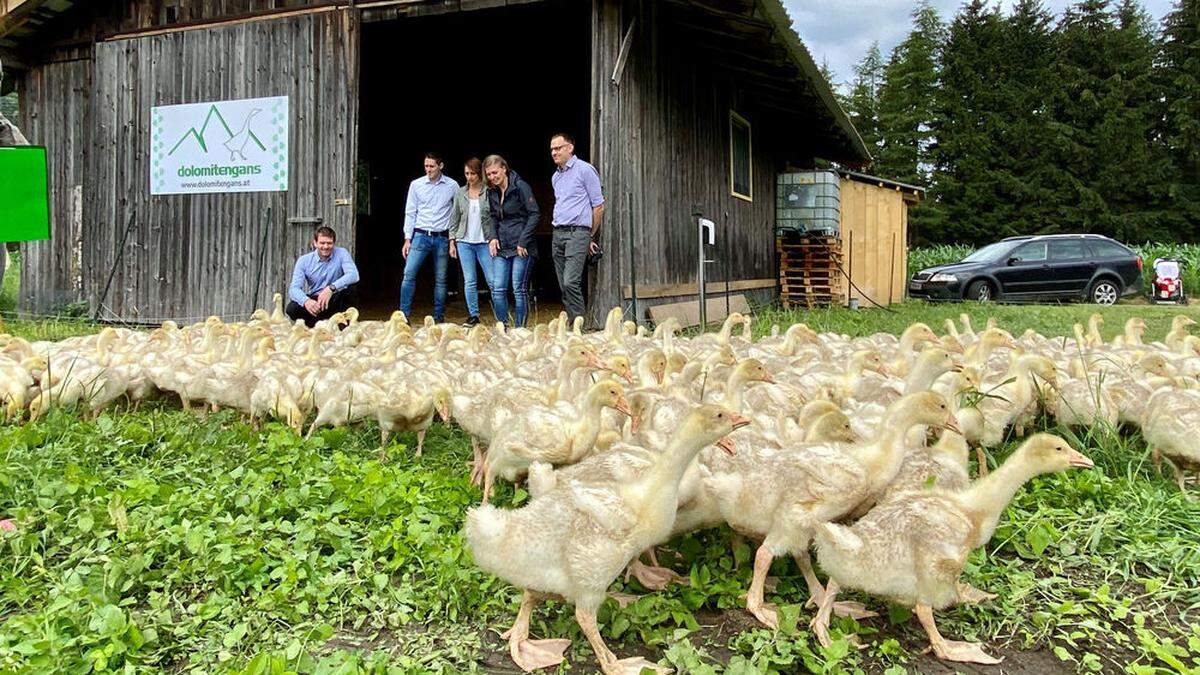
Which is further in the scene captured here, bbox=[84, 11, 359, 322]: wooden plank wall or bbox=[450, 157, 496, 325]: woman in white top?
bbox=[84, 11, 359, 322]: wooden plank wall

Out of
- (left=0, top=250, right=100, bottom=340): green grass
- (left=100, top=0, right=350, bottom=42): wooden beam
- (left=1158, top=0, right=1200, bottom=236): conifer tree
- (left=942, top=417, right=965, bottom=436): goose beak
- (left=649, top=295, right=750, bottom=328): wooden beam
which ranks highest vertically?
(left=1158, top=0, right=1200, bottom=236): conifer tree

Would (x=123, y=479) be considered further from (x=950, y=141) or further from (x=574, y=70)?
(x=950, y=141)

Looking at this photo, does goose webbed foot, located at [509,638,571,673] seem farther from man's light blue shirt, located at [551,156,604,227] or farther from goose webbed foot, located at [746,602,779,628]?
man's light blue shirt, located at [551,156,604,227]

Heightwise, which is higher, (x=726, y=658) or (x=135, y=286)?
(x=135, y=286)

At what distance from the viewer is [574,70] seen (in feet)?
55.1

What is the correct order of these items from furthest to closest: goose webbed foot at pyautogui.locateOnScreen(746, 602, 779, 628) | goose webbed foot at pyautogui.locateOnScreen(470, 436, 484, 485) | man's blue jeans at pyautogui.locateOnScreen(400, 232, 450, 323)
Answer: man's blue jeans at pyautogui.locateOnScreen(400, 232, 450, 323), goose webbed foot at pyautogui.locateOnScreen(470, 436, 484, 485), goose webbed foot at pyautogui.locateOnScreen(746, 602, 779, 628)

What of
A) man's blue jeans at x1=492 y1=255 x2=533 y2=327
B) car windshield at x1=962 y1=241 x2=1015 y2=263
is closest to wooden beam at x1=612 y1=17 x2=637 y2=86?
man's blue jeans at x1=492 y1=255 x2=533 y2=327

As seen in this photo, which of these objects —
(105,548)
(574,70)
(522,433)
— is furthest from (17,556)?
(574,70)

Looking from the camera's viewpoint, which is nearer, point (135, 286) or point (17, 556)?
point (17, 556)

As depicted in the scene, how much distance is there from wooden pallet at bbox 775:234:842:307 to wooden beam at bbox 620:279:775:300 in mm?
1858

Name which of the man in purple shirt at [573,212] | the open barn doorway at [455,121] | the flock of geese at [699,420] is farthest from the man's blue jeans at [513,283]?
the open barn doorway at [455,121]

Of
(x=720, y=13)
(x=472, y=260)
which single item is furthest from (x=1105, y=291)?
(x=472, y=260)

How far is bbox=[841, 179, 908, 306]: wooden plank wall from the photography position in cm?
2111

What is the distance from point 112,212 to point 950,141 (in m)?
41.3
